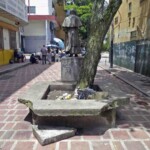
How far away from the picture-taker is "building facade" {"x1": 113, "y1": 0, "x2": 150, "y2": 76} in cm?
1228

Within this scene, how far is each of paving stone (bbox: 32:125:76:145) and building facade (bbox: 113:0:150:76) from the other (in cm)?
830

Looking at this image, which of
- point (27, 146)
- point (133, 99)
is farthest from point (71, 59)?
point (27, 146)

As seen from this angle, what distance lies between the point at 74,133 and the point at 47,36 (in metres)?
30.5

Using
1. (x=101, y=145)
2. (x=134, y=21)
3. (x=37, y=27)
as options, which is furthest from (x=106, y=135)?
(x=37, y=27)

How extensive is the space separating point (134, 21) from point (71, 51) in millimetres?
8198

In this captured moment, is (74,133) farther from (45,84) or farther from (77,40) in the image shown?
(77,40)

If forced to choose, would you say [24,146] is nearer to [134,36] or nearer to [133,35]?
[134,36]

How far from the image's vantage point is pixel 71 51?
7.77 m

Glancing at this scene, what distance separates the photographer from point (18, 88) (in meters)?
8.96

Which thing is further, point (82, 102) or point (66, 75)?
point (66, 75)

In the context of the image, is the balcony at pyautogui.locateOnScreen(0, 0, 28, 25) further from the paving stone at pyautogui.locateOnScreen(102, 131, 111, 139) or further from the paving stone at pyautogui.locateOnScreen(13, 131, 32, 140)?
the paving stone at pyautogui.locateOnScreen(102, 131, 111, 139)

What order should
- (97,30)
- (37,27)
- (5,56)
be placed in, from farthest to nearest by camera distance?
(37,27)
(5,56)
(97,30)

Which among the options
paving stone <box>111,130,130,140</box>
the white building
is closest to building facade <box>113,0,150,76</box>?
paving stone <box>111,130,130,140</box>

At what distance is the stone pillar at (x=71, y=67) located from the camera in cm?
773
